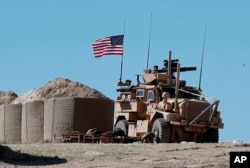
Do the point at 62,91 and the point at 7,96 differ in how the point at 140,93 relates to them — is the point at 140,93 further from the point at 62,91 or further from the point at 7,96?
the point at 7,96

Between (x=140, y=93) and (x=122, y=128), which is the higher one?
(x=140, y=93)

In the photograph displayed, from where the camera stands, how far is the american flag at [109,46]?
121 feet

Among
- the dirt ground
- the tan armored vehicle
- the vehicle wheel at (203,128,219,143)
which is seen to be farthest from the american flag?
the dirt ground

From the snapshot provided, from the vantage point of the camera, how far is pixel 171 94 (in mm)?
33156

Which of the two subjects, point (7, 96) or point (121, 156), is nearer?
point (121, 156)

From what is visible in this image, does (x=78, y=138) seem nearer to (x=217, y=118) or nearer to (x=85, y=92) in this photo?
(x=217, y=118)

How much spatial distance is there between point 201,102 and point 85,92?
1032 cm

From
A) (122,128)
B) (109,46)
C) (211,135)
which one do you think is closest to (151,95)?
(122,128)

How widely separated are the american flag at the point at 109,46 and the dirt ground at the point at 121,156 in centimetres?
1198

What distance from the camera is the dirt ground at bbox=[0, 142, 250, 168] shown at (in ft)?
67.8

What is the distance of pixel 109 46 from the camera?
3738 cm

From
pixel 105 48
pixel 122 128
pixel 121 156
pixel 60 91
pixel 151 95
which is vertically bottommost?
pixel 121 156

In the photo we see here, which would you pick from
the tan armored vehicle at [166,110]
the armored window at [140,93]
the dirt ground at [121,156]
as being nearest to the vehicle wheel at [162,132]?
the tan armored vehicle at [166,110]

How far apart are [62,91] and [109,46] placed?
5560 mm
